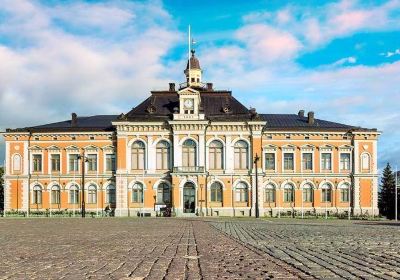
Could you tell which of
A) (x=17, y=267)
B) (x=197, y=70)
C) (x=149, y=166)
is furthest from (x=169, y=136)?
(x=17, y=267)

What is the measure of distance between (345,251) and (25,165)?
6096cm

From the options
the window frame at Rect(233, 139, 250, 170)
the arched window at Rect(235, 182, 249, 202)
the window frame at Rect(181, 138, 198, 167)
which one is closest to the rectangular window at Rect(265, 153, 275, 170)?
the window frame at Rect(233, 139, 250, 170)

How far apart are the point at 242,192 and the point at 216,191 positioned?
3.03 meters

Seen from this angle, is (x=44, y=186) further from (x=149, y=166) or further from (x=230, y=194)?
(x=230, y=194)

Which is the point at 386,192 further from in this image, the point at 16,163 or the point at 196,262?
the point at 196,262

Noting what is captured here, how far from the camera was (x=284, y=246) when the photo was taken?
52.0 feet

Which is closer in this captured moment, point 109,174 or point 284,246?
point 284,246

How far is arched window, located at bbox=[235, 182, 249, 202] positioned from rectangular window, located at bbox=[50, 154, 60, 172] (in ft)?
71.9

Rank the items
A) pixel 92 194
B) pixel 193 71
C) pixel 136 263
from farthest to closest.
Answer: pixel 193 71, pixel 92 194, pixel 136 263

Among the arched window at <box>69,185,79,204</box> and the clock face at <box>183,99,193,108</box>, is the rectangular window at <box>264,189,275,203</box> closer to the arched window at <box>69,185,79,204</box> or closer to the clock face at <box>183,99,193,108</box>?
the clock face at <box>183,99,193,108</box>

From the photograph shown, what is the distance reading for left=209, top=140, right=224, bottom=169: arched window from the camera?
2670 inches

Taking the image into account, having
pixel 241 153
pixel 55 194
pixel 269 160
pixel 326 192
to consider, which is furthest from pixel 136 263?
pixel 326 192

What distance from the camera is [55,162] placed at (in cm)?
7056

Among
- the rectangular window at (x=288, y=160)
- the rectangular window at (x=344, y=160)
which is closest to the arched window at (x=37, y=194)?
the rectangular window at (x=288, y=160)
